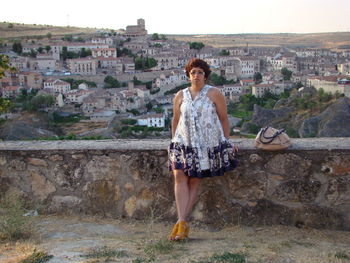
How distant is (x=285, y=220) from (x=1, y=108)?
3.56 metres

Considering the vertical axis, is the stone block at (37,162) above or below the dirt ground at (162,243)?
above

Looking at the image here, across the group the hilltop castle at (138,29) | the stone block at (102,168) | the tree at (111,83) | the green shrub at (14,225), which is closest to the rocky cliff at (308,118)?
the stone block at (102,168)

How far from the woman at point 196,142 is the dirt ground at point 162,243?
0.21 m

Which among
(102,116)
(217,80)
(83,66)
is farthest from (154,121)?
(83,66)

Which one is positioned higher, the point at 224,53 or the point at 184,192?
the point at 224,53

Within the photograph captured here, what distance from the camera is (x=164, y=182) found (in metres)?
2.84

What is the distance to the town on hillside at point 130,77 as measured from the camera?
1767 inches

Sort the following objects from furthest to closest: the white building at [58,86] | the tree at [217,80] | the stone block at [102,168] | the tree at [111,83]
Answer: the tree at [111,83] → the tree at [217,80] → the white building at [58,86] → the stone block at [102,168]

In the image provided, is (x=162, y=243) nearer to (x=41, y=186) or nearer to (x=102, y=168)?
(x=102, y=168)

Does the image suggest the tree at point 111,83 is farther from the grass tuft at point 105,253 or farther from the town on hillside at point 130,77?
the grass tuft at point 105,253

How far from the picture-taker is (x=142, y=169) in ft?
9.41

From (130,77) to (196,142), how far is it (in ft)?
202

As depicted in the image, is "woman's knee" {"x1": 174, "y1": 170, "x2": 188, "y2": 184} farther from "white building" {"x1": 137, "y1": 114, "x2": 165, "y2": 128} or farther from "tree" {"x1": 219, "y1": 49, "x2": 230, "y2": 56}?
"tree" {"x1": 219, "y1": 49, "x2": 230, "y2": 56}

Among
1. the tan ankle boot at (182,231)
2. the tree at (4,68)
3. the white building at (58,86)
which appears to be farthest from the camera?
the white building at (58,86)
